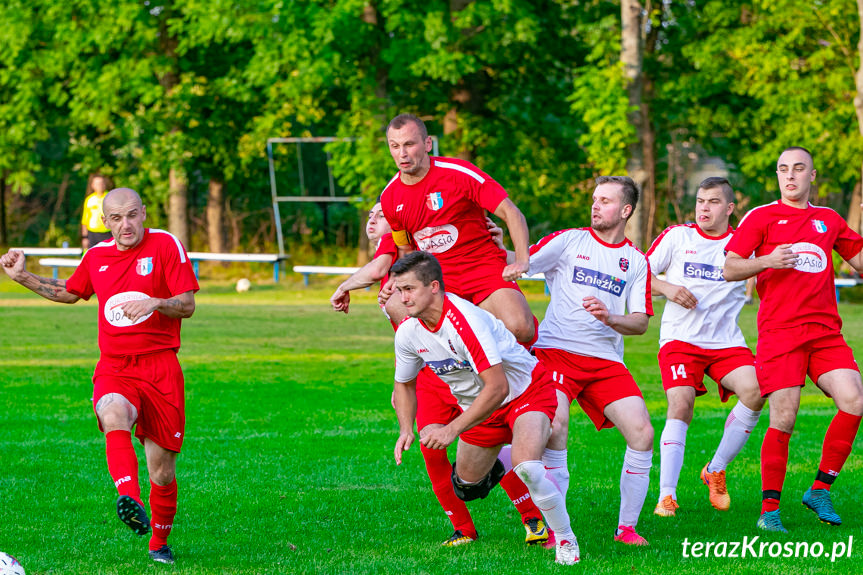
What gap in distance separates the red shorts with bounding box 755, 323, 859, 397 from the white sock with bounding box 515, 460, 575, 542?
1.90 meters

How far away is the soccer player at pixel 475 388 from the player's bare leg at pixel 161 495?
1249 millimetres

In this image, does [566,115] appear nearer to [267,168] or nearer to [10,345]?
[267,168]

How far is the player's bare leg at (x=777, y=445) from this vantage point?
696 cm

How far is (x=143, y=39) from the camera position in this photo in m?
30.2

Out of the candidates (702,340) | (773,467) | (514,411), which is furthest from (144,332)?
(773,467)

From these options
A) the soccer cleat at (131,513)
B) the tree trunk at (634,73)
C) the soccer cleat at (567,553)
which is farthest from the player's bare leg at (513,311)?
the tree trunk at (634,73)

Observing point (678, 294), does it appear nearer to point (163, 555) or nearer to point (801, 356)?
point (801, 356)

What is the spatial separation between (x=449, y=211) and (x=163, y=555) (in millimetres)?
2575

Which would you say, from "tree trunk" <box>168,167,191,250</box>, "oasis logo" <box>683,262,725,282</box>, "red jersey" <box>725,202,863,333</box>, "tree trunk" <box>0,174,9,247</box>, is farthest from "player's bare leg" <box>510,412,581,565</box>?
"tree trunk" <box>0,174,9,247</box>

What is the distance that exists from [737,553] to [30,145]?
2923 centimetres

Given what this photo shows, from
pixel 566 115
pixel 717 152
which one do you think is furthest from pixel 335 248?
pixel 717 152

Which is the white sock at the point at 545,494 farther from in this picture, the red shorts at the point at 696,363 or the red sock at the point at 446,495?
the red shorts at the point at 696,363

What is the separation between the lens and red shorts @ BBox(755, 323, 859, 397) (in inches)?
276

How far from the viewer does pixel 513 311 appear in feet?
22.3
